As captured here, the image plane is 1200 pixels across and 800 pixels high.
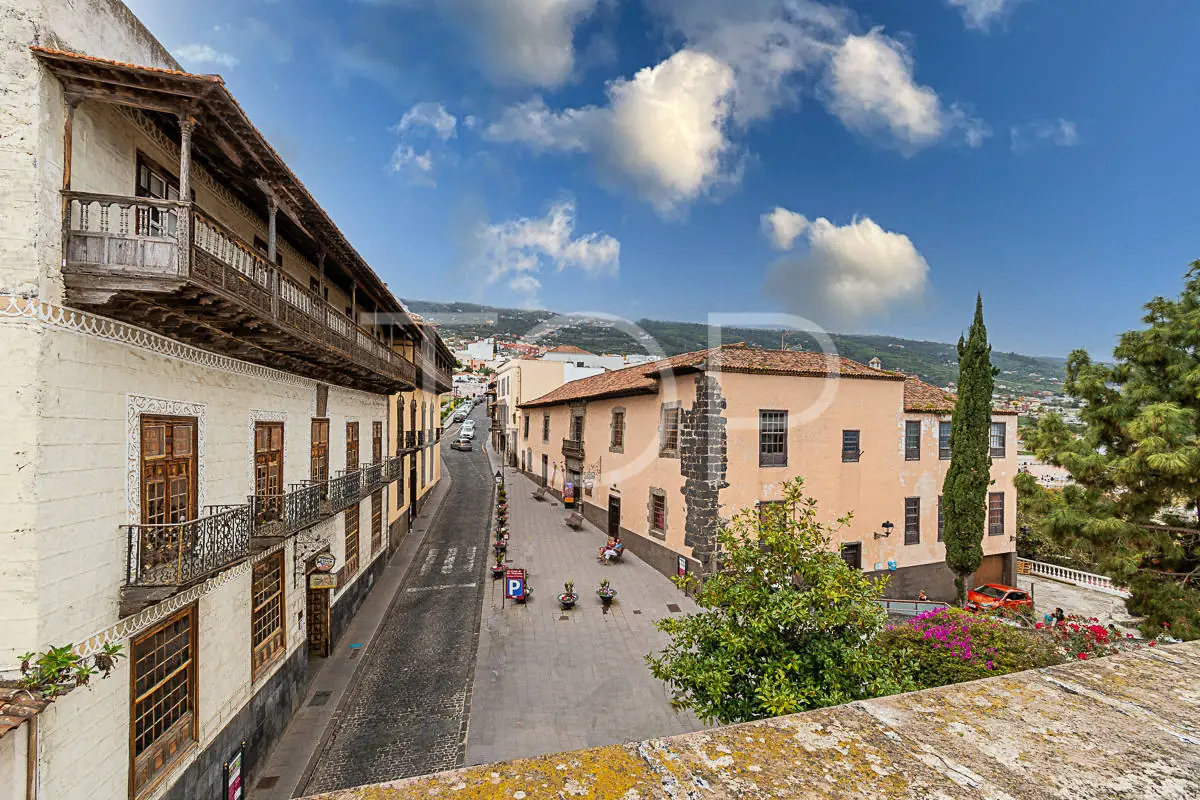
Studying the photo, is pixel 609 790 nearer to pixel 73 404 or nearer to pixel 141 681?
pixel 73 404

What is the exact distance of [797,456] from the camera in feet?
57.9

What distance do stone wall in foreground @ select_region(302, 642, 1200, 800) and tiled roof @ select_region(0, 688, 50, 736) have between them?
5245 millimetres

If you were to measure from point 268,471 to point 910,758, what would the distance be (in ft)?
35.4

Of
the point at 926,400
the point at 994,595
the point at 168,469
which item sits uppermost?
the point at 926,400

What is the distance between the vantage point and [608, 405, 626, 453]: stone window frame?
74.8 feet

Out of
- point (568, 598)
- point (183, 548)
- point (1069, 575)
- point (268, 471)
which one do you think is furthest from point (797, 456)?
point (1069, 575)

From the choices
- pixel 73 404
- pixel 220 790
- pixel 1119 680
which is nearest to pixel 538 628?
pixel 220 790

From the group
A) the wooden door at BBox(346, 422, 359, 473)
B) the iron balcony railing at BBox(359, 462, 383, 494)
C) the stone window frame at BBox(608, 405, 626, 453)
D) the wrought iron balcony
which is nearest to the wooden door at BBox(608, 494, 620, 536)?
the stone window frame at BBox(608, 405, 626, 453)

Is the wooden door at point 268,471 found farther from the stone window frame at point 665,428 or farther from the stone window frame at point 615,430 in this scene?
the stone window frame at point 615,430

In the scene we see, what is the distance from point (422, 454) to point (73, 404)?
954 inches

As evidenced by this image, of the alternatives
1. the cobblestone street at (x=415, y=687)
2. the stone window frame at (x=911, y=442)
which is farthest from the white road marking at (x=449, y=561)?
the stone window frame at (x=911, y=442)

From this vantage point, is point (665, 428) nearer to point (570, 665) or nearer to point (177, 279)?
point (570, 665)

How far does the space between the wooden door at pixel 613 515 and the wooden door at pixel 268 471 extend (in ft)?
49.5

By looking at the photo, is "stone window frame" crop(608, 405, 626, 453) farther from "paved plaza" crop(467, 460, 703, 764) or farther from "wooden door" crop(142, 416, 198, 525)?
"wooden door" crop(142, 416, 198, 525)
